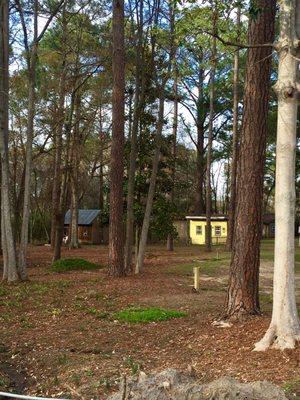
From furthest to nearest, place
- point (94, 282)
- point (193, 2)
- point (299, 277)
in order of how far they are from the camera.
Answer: point (299, 277)
point (94, 282)
point (193, 2)

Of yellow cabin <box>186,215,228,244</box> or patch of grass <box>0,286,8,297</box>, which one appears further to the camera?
yellow cabin <box>186,215,228,244</box>

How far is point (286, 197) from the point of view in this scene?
264 inches

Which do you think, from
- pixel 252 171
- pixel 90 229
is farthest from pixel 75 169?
pixel 252 171

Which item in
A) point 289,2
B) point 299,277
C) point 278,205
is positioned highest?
point 289,2

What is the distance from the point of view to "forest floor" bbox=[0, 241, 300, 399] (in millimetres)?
5926

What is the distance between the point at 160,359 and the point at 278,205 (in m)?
2.52

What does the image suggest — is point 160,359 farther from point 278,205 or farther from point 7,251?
point 7,251

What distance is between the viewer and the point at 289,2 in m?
6.87

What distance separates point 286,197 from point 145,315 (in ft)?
13.7

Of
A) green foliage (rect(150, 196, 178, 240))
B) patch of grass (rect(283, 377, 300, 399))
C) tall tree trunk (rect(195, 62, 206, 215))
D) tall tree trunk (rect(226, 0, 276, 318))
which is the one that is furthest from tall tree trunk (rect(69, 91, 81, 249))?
patch of grass (rect(283, 377, 300, 399))

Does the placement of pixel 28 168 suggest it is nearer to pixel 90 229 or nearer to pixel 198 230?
pixel 90 229

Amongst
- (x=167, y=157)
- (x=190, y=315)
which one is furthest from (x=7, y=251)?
(x=167, y=157)

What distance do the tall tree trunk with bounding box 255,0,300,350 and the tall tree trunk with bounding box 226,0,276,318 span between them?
1545 mm

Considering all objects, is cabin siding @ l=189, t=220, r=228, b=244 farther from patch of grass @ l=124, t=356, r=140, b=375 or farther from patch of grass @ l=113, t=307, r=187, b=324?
patch of grass @ l=124, t=356, r=140, b=375
